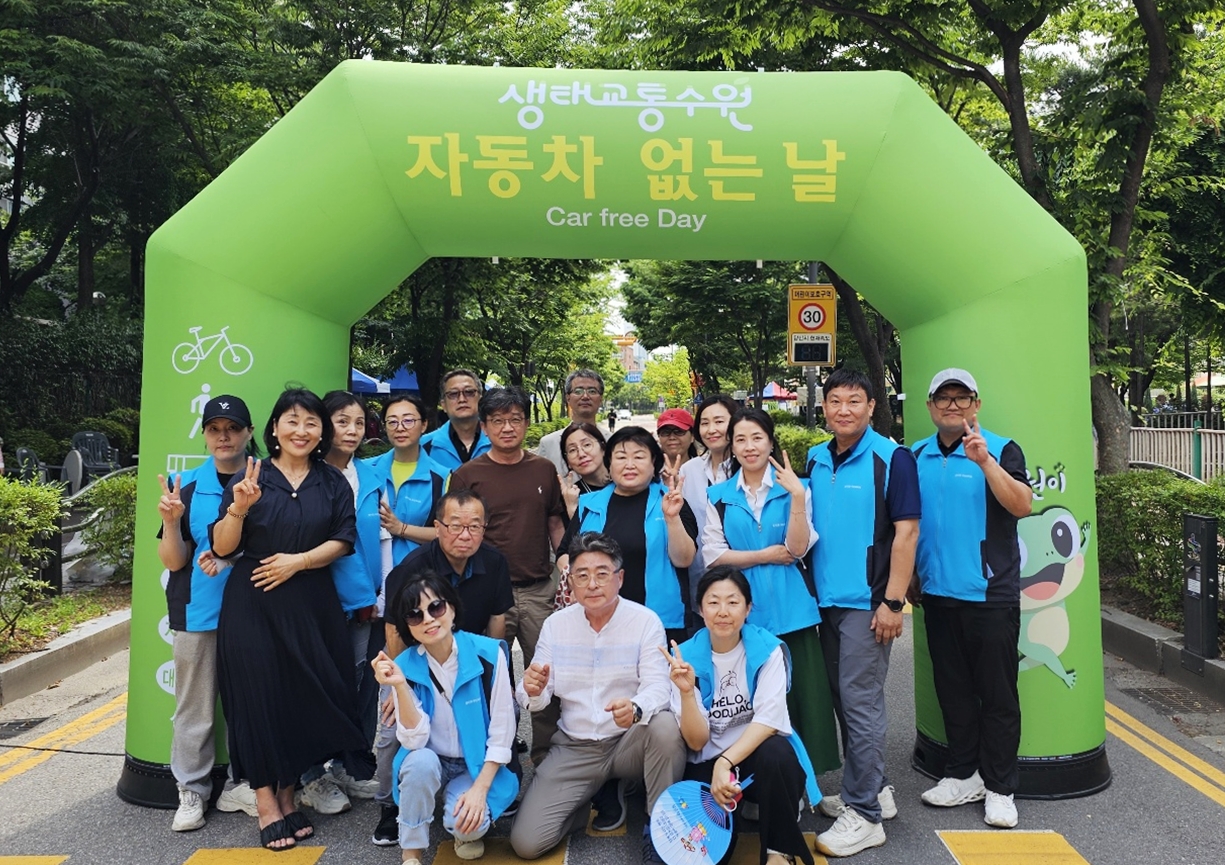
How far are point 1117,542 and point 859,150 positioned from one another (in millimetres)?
4669

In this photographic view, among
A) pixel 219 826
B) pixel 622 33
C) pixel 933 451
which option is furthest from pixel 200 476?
pixel 622 33

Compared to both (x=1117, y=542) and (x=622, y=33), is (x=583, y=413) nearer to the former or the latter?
(x=1117, y=542)

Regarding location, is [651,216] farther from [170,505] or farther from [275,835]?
[275,835]

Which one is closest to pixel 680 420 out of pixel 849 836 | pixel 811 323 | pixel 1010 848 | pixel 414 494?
pixel 414 494

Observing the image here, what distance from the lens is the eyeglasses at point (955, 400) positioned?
13.5 feet

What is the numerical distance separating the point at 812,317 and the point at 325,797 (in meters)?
9.76

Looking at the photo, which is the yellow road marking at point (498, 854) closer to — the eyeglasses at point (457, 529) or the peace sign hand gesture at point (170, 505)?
the eyeglasses at point (457, 529)

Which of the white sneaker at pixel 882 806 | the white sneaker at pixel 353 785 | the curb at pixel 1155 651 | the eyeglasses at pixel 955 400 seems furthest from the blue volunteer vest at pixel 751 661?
the curb at pixel 1155 651

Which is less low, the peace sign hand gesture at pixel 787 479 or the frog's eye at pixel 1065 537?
the peace sign hand gesture at pixel 787 479

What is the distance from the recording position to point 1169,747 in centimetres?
491

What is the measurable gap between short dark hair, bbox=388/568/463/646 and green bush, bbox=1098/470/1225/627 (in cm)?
510

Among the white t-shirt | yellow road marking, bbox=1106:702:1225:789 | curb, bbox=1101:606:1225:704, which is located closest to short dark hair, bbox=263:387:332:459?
the white t-shirt

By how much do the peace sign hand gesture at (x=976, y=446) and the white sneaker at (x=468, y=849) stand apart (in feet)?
8.31

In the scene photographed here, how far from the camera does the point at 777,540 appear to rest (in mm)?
4082
